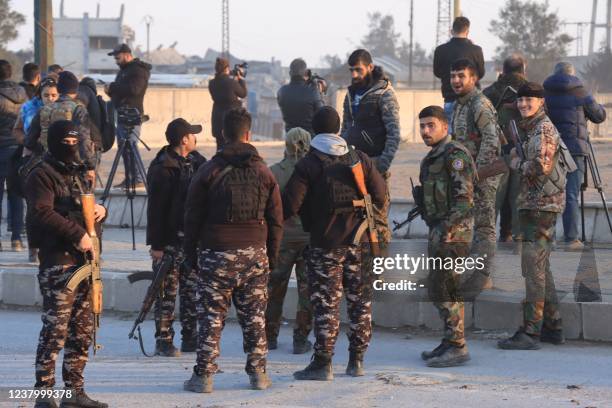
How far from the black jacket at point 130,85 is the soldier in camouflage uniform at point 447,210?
21.0 feet

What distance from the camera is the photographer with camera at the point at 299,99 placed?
→ 47.7 feet

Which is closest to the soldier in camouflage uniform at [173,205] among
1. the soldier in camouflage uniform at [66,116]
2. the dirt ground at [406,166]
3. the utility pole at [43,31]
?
the soldier in camouflage uniform at [66,116]

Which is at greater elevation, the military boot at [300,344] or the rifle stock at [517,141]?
the rifle stock at [517,141]

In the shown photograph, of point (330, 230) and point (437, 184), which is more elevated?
point (437, 184)

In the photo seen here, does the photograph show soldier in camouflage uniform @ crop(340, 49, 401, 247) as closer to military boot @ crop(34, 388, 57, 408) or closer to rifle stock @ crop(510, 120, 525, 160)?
rifle stock @ crop(510, 120, 525, 160)

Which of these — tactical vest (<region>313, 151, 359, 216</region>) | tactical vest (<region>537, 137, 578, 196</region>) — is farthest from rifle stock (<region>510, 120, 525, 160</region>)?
tactical vest (<region>313, 151, 359, 216</region>)

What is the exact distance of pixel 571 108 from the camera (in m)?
11.8

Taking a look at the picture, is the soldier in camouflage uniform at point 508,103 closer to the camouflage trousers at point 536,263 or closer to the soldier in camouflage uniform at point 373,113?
the soldier in camouflage uniform at point 373,113

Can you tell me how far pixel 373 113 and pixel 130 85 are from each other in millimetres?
4937

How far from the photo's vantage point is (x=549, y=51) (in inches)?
3541

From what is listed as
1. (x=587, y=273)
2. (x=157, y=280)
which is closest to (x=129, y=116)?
(x=157, y=280)

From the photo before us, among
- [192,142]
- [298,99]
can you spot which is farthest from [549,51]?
[192,142]

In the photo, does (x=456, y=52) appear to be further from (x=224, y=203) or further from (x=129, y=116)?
(x=224, y=203)

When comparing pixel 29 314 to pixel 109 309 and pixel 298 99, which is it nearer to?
pixel 109 309
